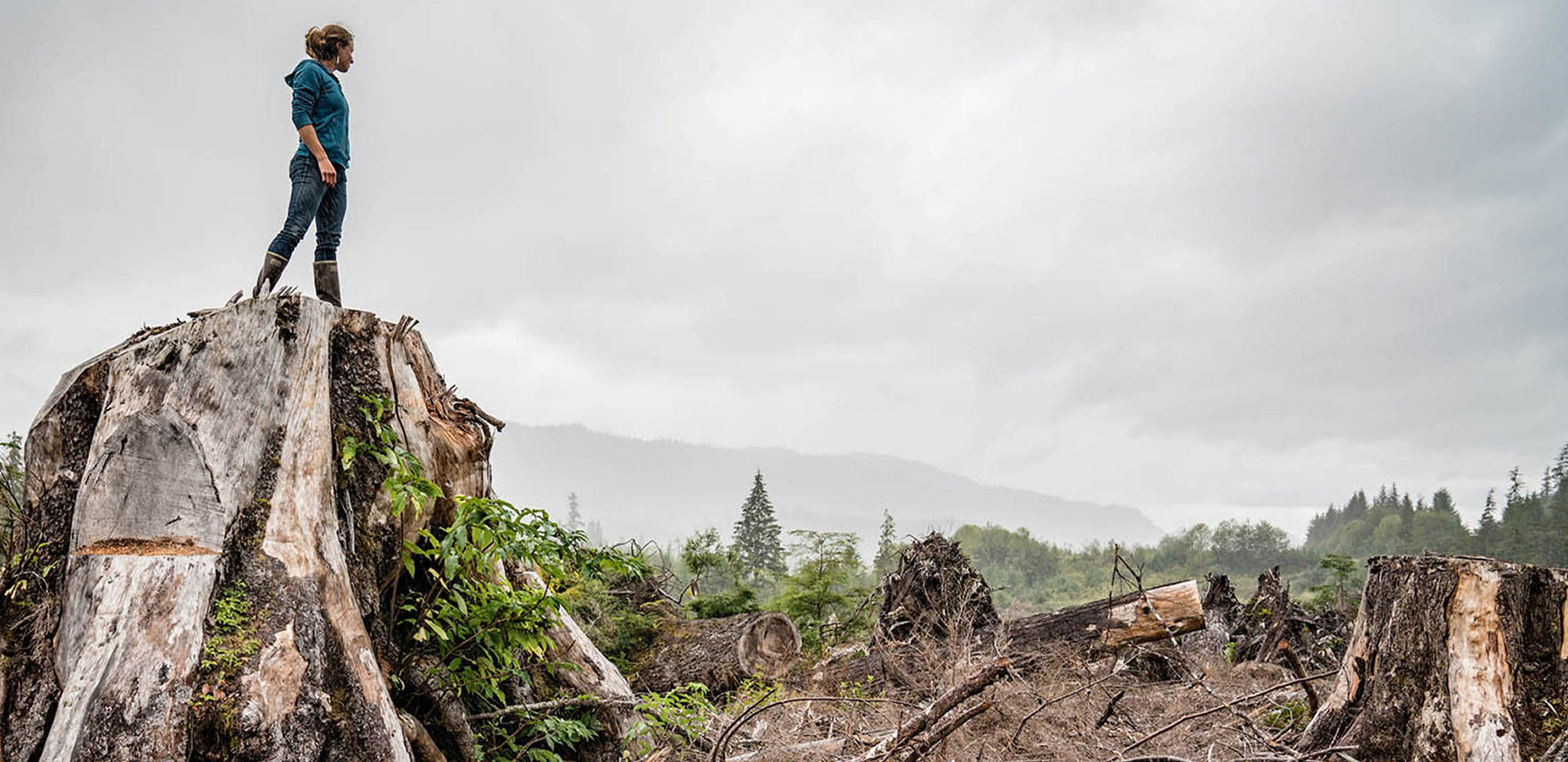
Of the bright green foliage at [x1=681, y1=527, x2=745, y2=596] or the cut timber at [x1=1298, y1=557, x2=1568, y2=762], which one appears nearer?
the cut timber at [x1=1298, y1=557, x2=1568, y2=762]

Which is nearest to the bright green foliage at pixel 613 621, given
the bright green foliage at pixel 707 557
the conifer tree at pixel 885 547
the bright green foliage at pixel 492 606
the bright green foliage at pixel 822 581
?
the bright green foliage at pixel 707 557

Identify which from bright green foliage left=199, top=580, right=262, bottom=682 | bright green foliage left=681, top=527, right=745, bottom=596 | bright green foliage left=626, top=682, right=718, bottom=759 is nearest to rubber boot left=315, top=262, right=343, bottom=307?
bright green foliage left=199, top=580, right=262, bottom=682

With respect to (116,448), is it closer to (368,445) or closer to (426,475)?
(368,445)

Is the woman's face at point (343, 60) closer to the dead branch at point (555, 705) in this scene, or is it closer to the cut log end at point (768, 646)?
the dead branch at point (555, 705)

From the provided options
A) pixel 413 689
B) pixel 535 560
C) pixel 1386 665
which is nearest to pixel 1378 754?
pixel 1386 665

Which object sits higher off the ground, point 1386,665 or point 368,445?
point 368,445

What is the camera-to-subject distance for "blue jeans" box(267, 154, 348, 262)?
494 cm

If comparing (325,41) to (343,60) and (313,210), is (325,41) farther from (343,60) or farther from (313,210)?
(313,210)

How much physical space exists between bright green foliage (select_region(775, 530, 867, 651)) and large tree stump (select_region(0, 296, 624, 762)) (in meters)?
11.6

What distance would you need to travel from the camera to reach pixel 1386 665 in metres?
4.07

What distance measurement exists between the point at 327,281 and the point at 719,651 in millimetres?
6670

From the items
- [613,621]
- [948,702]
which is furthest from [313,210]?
[613,621]

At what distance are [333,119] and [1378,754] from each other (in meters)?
6.60

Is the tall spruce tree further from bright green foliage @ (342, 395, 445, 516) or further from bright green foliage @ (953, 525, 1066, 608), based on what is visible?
bright green foliage @ (342, 395, 445, 516)
